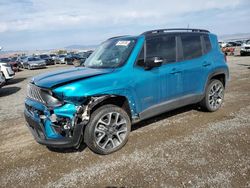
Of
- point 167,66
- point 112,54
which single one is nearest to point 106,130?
point 112,54

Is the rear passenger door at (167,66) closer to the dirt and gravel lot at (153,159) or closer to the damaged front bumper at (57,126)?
the dirt and gravel lot at (153,159)

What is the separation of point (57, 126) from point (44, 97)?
521mm

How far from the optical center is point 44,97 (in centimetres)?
414

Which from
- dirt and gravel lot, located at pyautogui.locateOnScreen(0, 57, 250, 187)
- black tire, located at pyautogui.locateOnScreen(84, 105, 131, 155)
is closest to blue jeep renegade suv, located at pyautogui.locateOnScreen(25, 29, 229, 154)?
black tire, located at pyautogui.locateOnScreen(84, 105, 131, 155)

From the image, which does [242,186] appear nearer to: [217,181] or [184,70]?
[217,181]

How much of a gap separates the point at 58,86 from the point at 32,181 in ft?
4.65

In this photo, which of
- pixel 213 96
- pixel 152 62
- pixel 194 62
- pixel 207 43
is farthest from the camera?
pixel 213 96

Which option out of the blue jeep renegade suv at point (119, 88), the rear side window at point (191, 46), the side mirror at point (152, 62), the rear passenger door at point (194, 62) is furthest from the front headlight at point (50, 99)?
the rear side window at point (191, 46)

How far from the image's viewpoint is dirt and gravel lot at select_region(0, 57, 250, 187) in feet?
11.8

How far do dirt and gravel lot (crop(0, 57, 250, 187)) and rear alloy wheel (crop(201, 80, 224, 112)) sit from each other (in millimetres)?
426

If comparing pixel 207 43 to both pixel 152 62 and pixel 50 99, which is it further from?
pixel 50 99

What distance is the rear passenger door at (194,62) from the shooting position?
5523 mm

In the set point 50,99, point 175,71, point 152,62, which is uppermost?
point 152,62

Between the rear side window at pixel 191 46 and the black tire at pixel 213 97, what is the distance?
90cm
